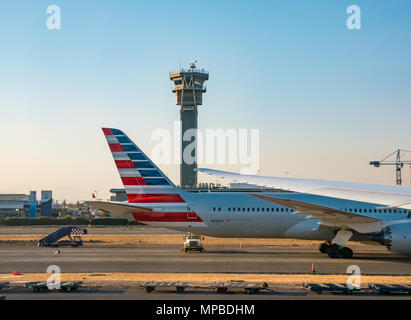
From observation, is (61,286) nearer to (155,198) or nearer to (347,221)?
(155,198)

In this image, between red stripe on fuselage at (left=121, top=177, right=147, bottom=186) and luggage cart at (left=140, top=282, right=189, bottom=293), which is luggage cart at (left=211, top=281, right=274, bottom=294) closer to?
luggage cart at (left=140, top=282, right=189, bottom=293)

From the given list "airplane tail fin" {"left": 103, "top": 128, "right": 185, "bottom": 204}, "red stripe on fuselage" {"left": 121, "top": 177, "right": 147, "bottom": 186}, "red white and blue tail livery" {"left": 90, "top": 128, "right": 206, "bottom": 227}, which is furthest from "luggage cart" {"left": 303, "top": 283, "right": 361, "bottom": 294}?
"red stripe on fuselage" {"left": 121, "top": 177, "right": 147, "bottom": 186}

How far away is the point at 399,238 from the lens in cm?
2431

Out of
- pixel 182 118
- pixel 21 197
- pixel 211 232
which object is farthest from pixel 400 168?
pixel 211 232

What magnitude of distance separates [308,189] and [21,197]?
14169cm

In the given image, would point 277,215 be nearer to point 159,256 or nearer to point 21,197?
point 159,256

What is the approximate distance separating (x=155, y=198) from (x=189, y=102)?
9257 cm

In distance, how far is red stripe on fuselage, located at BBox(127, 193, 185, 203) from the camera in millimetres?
29953

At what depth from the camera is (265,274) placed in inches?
797

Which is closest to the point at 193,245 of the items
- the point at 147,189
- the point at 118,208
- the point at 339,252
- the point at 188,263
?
the point at 147,189

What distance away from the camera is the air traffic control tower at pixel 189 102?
383ft

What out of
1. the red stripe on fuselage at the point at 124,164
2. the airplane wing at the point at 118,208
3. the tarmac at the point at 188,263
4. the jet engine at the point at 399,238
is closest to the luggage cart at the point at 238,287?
the tarmac at the point at 188,263
